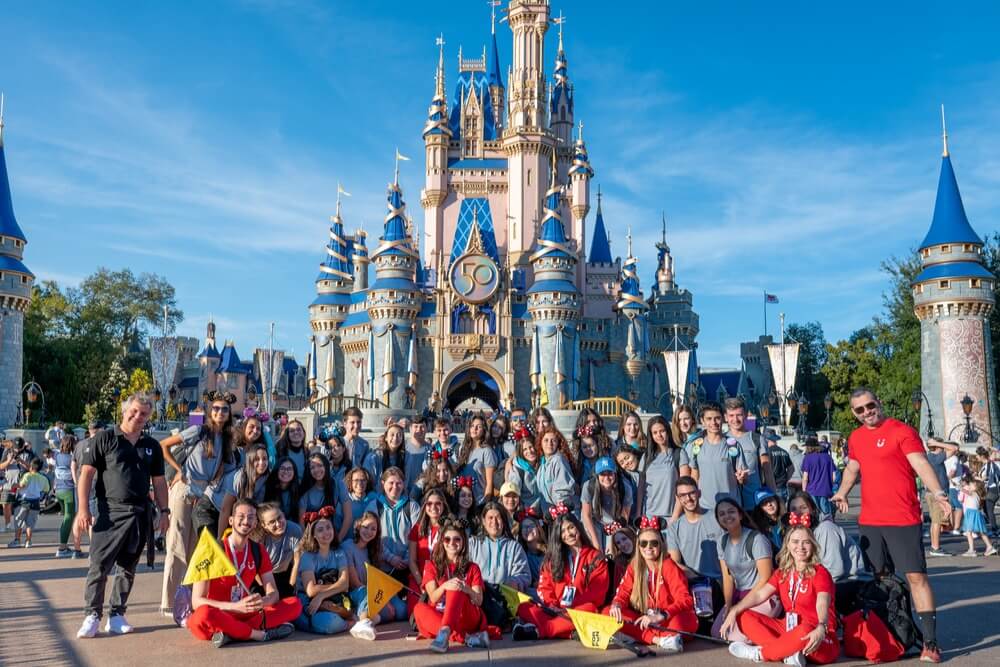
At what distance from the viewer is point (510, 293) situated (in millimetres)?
40094

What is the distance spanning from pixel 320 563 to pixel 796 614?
12.2ft

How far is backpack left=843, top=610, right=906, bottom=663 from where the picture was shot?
5.94 meters

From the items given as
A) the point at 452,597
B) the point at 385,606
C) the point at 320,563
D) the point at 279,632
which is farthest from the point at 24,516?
the point at 452,597

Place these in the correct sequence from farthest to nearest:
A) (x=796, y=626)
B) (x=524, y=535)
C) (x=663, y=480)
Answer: (x=663, y=480)
(x=524, y=535)
(x=796, y=626)

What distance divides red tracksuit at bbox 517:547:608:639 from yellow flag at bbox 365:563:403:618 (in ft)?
3.41

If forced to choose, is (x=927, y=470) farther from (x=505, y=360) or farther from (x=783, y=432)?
(x=505, y=360)

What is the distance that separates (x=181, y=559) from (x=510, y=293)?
33202mm

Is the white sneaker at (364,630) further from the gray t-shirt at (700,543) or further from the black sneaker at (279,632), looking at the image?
the gray t-shirt at (700,543)

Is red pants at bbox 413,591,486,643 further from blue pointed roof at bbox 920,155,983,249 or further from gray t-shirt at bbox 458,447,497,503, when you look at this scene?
blue pointed roof at bbox 920,155,983,249

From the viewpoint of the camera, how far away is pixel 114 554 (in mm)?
6539

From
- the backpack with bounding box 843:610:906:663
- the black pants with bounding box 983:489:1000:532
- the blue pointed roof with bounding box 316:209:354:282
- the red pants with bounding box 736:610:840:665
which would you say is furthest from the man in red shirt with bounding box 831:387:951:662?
the blue pointed roof with bounding box 316:209:354:282

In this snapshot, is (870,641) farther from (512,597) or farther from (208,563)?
(208,563)

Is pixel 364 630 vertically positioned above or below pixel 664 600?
below

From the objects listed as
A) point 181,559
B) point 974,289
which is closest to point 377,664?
point 181,559
